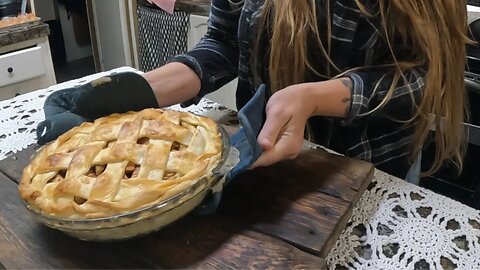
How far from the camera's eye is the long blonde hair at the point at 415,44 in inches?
27.8

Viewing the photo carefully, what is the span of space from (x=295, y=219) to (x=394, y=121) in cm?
29

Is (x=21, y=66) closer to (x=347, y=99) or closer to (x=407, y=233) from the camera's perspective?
(x=347, y=99)

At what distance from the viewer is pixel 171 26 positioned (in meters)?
1.75

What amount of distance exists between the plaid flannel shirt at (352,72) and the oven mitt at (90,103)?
0.16m

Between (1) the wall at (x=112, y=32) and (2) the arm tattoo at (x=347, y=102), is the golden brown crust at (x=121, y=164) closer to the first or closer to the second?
(2) the arm tattoo at (x=347, y=102)

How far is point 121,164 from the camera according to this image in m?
0.51

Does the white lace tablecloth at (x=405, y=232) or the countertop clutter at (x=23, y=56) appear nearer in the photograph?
the white lace tablecloth at (x=405, y=232)

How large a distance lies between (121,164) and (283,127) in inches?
7.2

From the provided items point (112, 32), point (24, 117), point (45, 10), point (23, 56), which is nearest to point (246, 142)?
point (24, 117)

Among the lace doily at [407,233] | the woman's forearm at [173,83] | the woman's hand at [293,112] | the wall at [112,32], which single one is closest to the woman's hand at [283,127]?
the woman's hand at [293,112]

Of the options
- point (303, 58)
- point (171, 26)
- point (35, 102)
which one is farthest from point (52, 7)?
A: point (303, 58)

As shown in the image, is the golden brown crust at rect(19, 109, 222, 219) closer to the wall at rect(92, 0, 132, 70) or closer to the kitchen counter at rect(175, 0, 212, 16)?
the kitchen counter at rect(175, 0, 212, 16)

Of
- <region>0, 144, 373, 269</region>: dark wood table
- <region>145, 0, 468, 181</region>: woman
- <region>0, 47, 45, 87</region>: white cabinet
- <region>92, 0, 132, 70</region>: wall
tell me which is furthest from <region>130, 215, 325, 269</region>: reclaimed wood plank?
<region>92, 0, 132, 70</region>: wall

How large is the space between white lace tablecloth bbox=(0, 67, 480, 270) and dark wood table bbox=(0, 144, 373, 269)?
0.09 ft
